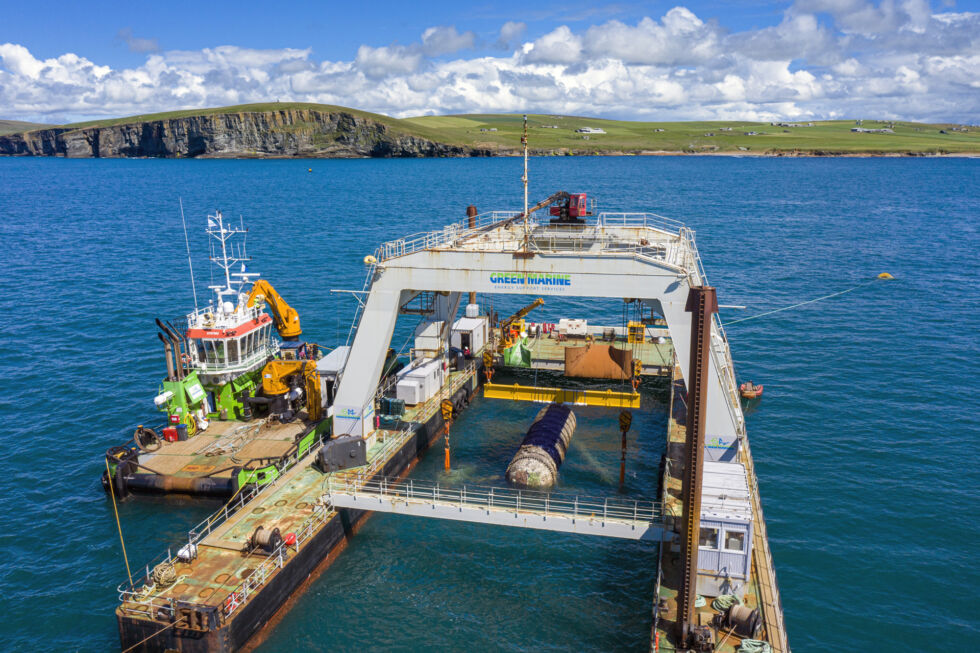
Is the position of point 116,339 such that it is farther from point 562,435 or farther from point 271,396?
point 562,435

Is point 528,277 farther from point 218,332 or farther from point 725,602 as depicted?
point 218,332

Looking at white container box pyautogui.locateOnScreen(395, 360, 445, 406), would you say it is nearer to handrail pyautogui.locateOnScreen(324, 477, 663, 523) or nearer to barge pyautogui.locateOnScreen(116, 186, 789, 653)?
barge pyautogui.locateOnScreen(116, 186, 789, 653)

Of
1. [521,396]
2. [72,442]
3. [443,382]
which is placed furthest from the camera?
[443,382]

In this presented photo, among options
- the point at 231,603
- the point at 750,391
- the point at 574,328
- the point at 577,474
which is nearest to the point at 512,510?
the point at 577,474

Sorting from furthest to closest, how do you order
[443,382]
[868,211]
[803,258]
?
[868,211] < [803,258] < [443,382]

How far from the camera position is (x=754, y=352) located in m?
59.1

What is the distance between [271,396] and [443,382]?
36.6 ft

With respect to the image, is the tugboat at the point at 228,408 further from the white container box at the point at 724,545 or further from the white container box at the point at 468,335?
the white container box at the point at 724,545

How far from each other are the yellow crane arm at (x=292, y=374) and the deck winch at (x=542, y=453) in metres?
11.5

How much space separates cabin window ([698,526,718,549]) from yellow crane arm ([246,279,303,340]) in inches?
1084

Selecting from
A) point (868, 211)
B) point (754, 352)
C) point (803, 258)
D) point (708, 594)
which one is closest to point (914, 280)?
point (803, 258)

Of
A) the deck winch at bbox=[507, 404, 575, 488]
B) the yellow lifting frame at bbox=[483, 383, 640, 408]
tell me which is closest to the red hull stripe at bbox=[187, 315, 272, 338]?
the yellow lifting frame at bbox=[483, 383, 640, 408]

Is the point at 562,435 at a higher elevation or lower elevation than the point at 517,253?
lower

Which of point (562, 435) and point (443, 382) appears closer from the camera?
point (562, 435)
